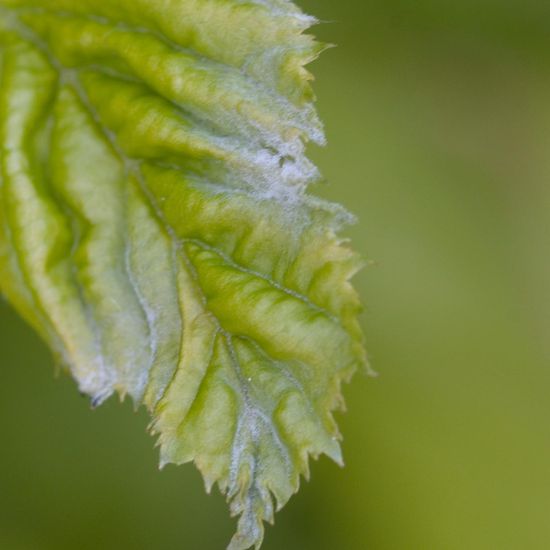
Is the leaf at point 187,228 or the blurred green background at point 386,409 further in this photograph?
the blurred green background at point 386,409

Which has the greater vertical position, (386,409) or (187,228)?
(386,409)

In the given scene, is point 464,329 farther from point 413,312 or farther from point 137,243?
point 137,243


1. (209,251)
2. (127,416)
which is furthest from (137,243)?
(127,416)

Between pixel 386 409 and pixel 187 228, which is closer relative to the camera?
pixel 187 228
